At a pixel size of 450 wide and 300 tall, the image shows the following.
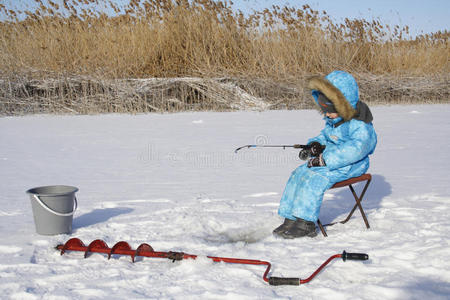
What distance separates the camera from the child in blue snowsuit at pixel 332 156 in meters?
3.54

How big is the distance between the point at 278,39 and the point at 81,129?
4927mm

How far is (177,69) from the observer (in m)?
11.2

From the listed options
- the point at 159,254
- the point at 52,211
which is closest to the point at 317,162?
the point at 159,254

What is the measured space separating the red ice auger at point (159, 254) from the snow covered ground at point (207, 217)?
0.14ft

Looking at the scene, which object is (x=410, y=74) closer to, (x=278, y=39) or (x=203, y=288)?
(x=278, y=39)

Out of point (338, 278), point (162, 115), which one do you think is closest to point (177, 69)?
point (162, 115)

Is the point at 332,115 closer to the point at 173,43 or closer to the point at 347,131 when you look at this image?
the point at 347,131

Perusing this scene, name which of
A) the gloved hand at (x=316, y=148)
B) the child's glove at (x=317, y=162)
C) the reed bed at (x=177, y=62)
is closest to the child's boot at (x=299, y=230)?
the child's glove at (x=317, y=162)

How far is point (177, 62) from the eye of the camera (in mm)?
11211

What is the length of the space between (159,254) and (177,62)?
27.9ft

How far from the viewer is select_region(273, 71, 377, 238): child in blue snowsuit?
3535 mm

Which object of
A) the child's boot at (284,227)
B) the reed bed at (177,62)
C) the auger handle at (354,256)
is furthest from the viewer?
the reed bed at (177,62)

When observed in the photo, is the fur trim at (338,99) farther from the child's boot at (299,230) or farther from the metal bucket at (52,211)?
the metal bucket at (52,211)

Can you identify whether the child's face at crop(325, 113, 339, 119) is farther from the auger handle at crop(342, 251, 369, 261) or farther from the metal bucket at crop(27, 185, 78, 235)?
the metal bucket at crop(27, 185, 78, 235)
